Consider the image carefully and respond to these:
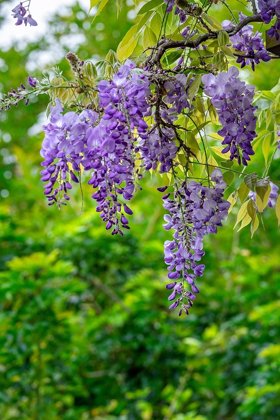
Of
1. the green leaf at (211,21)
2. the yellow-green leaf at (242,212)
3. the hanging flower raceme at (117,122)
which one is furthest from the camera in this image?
the yellow-green leaf at (242,212)

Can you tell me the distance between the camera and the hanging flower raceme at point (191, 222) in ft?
2.59

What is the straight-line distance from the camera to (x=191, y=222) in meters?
0.80

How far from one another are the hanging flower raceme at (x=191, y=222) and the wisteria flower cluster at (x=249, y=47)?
200 millimetres


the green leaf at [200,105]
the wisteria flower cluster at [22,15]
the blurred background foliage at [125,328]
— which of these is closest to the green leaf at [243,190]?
the green leaf at [200,105]

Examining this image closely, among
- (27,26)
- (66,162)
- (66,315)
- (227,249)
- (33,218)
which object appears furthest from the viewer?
(227,249)

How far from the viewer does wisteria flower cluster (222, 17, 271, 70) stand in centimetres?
88

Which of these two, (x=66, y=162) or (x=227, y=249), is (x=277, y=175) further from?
(x=66, y=162)

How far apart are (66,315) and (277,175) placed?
137 cm

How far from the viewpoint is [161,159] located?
0.78 meters

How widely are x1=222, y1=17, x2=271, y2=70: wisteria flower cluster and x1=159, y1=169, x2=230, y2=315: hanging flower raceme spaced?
0.20 metres

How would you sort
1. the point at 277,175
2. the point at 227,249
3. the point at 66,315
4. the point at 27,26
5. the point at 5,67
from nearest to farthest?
the point at 27,26, the point at 66,315, the point at 277,175, the point at 227,249, the point at 5,67

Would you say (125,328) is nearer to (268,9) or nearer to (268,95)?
(268,95)

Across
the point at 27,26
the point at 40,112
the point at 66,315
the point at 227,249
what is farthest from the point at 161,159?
the point at 40,112

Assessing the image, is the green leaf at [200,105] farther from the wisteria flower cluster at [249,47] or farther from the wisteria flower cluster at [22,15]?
the wisteria flower cluster at [22,15]
